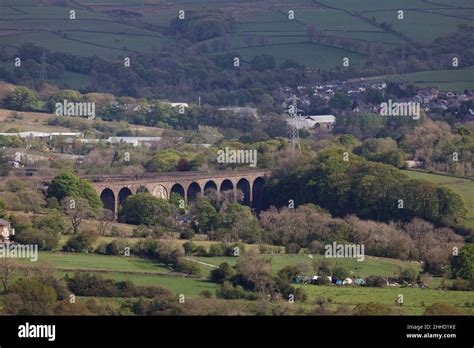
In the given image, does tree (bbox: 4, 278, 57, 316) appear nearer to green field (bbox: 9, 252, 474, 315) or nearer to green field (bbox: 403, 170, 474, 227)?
green field (bbox: 9, 252, 474, 315)

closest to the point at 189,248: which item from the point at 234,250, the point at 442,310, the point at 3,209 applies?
the point at 234,250

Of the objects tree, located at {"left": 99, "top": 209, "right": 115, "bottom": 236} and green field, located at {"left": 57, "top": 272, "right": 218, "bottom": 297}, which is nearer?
green field, located at {"left": 57, "top": 272, "right": 218, "bottom": 297}

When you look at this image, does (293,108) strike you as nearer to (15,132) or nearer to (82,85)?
(15,132)

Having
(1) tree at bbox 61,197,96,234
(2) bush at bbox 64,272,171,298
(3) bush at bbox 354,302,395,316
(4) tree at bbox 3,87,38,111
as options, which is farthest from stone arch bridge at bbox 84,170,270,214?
(4) tree at bbox 3,87,38,111

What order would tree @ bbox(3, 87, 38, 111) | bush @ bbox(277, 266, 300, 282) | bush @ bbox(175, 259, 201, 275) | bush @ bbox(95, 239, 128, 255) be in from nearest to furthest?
bush @ bbox(277, 266, 300, 282), bush @ bbox(175, 259, 201, 275), bush @ bbox(95, 239, 128, 255), tree @ bbox(3, 87, 38, 111)

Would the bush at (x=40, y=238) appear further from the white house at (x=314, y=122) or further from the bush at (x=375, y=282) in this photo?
the white house at (x=314, y=122)
